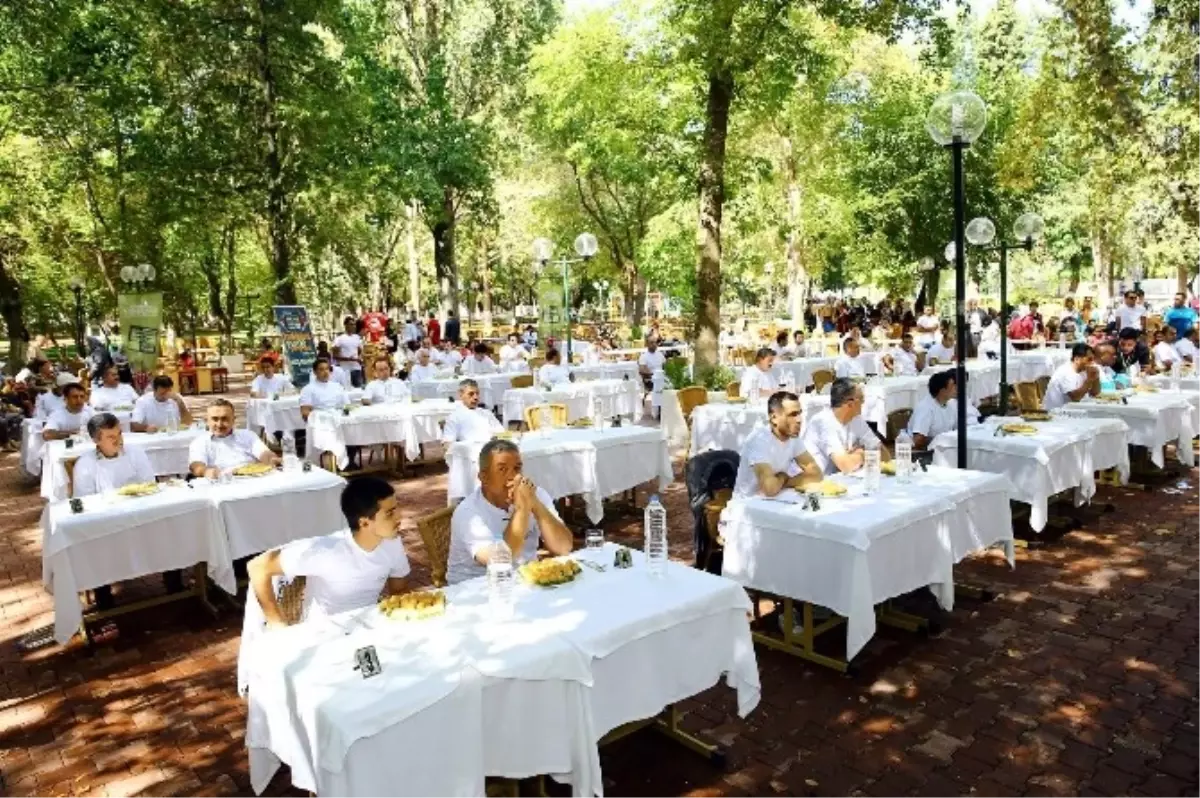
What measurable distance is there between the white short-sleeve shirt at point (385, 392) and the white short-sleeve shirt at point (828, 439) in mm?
7021

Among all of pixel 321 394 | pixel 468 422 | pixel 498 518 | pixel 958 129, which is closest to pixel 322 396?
pixel 321 394

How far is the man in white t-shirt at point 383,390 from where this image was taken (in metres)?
12.5

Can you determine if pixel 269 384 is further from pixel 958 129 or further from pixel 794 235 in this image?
pixel 794 235

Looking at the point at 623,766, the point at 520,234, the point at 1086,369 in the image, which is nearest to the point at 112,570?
the point at 623,766

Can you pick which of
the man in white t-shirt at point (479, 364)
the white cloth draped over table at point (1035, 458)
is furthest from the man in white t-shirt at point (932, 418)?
the man in white t-shirt at point (479, 364)

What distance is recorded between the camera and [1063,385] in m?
10.2

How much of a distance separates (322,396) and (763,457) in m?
7.87

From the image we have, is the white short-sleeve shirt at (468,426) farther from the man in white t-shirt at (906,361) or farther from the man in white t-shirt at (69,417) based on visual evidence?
the man in white t-shirt at (906,361)

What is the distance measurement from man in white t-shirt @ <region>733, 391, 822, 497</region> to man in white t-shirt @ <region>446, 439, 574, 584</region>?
1.70m

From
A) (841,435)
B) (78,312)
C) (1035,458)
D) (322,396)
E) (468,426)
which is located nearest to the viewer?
(841,435)

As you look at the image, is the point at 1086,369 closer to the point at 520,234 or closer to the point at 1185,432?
the point at 1185,432

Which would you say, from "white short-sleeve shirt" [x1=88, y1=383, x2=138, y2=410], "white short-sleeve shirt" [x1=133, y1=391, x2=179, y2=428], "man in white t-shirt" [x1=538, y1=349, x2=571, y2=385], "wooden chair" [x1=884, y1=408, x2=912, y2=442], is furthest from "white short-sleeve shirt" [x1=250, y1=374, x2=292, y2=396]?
"wooden chair" [x1=884, y1=408, x2=912, y2=442]

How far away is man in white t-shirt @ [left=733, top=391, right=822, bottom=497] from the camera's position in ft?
19.5

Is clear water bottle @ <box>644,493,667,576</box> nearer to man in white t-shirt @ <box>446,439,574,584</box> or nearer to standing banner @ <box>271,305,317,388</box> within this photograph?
man in white t-shirt @ <box>446,439,574,584</box>
